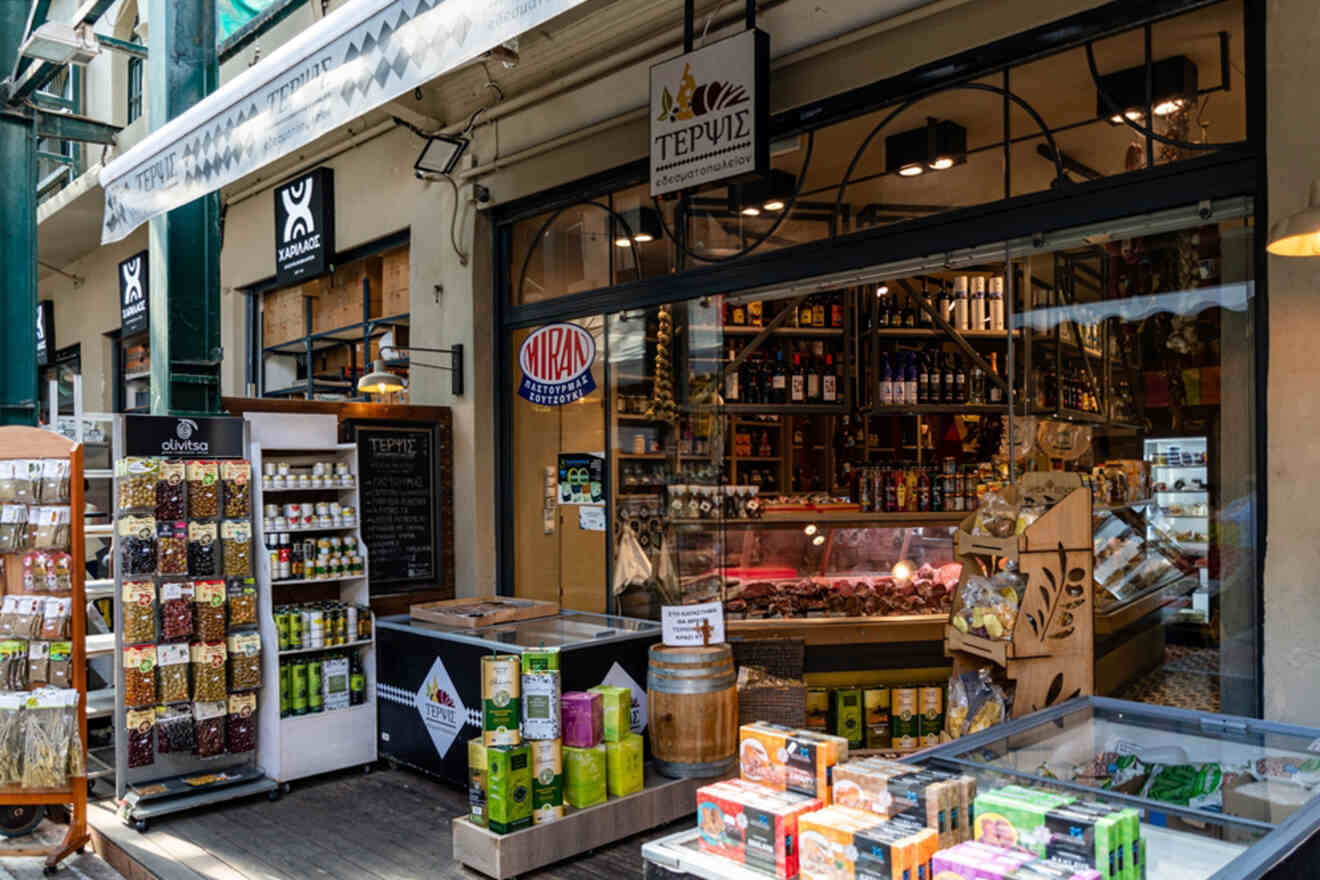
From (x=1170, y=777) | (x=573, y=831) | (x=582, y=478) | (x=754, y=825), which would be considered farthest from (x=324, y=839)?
(x=1170, y=777)

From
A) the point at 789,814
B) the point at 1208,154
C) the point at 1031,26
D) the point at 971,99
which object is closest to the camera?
the point at 789,814

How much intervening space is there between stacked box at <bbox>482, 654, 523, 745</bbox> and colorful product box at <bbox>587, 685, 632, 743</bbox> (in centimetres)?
49

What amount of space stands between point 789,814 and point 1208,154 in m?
3.23

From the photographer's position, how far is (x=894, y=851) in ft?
6.84

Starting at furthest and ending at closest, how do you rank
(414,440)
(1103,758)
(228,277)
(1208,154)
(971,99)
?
(228,277), (414,440), (971,99), (1208,154), (1103,758)

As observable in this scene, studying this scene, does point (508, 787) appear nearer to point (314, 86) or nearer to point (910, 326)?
point (314, 86)

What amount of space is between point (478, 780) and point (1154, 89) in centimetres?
416

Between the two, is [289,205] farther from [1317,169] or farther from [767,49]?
[1317,169]

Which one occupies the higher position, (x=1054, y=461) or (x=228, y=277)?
(x=228, y=277)

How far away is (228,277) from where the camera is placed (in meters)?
10.9

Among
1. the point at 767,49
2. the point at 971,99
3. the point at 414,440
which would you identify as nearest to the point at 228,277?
the point at 414,440

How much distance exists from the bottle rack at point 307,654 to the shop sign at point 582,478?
1546 millimetres

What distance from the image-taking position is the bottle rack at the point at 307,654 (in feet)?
18.3

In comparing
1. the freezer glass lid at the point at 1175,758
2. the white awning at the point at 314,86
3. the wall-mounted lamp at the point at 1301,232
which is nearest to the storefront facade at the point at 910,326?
the wall-mounted lamp at the point at 1301,232
